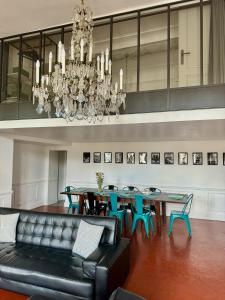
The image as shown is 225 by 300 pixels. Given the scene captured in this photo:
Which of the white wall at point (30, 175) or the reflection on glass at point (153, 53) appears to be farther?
the white wall at point (30, 175)

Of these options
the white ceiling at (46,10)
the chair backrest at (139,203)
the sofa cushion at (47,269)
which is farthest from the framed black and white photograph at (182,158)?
the sofa cushion at (47,269)

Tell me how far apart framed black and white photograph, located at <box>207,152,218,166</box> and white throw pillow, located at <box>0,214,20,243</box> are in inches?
210

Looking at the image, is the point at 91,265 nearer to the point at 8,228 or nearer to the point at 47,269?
the point at 47,269

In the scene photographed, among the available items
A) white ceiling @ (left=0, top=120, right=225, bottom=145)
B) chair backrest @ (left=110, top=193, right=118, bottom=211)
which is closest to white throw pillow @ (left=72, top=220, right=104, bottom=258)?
white ceiling @ (left=0, top=120, right=225, bottom=145)

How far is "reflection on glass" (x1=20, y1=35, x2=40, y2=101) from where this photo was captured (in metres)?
4.92

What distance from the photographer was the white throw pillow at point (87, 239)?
284cm

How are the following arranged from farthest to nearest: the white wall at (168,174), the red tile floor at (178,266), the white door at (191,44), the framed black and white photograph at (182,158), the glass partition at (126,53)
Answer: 1. the framed black and white photograph at (182,158)
2. the white wall at (168,174)
3. the glass partition at (126,53)
4. the white door at (191,44)
5. the red tile floor at (178,266)

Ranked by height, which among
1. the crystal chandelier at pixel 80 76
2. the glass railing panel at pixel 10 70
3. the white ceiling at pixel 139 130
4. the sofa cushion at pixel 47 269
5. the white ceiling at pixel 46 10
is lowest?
the sofa cushion at pixel 47 269

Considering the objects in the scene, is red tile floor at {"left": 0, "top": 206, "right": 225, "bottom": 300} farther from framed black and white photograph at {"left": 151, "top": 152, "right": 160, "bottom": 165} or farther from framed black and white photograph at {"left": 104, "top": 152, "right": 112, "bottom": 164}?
framed black and white photograph at {"left": 104, "top": 152, "right": 112, "bottom": 164}

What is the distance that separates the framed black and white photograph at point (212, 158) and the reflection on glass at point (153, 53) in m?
3.27

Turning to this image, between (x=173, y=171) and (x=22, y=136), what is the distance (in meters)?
4.51

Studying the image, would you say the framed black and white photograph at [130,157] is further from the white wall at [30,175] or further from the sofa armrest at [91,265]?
the sofa armrest at [91,265]

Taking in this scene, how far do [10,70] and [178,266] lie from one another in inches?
207

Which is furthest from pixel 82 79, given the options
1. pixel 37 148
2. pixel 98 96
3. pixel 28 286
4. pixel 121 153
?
pixel 37 148
